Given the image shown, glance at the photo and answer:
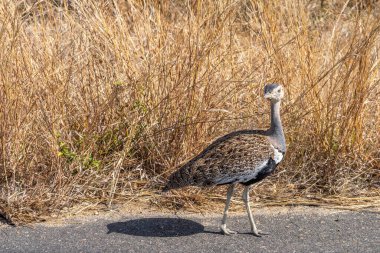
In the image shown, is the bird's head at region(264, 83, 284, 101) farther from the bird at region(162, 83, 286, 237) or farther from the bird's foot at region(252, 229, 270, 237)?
the bird's foot at region(252, 229, 270, 237)

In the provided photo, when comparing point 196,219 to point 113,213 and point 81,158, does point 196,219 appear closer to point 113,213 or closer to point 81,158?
point 113,213

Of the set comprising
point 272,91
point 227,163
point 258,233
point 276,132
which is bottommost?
point 258,233

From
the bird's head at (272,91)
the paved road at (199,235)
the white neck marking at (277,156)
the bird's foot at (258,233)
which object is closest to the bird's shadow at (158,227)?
the paved road at (199,235)

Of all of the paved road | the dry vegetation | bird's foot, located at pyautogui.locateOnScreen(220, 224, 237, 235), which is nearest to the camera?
the paved road

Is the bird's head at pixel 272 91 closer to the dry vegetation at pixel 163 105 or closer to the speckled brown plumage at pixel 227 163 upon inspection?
the speckled brown plumage at pixel 227 163

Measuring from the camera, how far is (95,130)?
5.92 m

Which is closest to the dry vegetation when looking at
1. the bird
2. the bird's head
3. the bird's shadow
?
the bird's shadow

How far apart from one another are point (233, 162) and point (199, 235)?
0.56 m

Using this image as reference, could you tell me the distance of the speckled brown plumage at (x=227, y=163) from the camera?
4918mm

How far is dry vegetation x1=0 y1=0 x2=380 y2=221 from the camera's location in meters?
5.62

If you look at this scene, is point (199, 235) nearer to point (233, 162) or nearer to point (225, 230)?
point (225, 230)

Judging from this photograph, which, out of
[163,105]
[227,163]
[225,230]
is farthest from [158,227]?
[163,105]

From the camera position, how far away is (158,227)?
514 cm

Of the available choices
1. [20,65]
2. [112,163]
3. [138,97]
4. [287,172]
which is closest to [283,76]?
[287,172]
